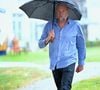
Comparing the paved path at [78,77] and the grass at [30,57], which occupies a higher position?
the grass at [30,57]

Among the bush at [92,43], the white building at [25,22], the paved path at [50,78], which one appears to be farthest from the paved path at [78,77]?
the white building at [25,22]

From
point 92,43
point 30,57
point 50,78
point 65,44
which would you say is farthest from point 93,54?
point 65,44

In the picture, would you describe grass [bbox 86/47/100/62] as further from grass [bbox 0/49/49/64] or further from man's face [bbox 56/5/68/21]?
man's face [bbox 56/5/68/21]

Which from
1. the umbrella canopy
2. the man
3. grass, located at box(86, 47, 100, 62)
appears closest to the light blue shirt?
the man

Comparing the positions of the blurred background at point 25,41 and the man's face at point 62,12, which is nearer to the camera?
the man's face at point 62,12

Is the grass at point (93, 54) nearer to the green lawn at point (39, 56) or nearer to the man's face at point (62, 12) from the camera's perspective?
the green lawn at point (39, 56)

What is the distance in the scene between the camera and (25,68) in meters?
4.89

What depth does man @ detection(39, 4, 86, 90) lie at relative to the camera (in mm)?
3854

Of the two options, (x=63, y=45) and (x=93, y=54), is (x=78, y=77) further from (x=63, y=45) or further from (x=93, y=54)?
(x=63, y=45)

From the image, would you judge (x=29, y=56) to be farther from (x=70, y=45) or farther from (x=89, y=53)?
(x=70, y=45)

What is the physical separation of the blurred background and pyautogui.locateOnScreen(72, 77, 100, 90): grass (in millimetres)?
243

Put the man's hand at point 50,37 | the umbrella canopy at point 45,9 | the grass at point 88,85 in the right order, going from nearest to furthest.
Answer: the man's hand at point 50,37
the umbrella canopy at point 45,9
the grass at point 88,85

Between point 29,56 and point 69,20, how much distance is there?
42.2 inches

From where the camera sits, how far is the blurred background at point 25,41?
4.83 m
